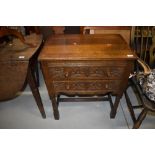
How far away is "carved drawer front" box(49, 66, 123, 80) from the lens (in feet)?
4.45

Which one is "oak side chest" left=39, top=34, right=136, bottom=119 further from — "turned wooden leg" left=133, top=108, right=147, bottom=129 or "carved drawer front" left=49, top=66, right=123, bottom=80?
"turned wooden leg" left=133, top=108, right=147, bottom=129

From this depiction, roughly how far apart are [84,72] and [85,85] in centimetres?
15

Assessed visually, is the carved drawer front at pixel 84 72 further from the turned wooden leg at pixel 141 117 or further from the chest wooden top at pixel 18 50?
the turned wooden leg at pixel 141 117

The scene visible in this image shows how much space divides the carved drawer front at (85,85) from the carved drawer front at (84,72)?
2.3 inches

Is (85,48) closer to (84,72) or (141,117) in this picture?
(84,72)

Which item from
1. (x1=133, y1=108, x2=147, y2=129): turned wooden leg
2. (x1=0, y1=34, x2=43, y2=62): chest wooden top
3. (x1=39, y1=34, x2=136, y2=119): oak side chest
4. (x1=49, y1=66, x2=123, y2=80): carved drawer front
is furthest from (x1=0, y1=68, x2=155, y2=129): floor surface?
(x1=0, y1=34, x2=43, y2=62): chest wooden top

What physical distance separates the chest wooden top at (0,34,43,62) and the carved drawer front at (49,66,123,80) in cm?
25

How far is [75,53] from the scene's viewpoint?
132cm

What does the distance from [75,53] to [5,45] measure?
0.68m

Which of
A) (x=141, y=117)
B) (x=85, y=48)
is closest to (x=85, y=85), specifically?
(x=85, y=48)

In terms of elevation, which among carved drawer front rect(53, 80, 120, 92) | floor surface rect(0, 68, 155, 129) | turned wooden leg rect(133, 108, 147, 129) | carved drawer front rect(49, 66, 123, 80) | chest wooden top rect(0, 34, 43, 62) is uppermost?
chest wooden top rect(0, 34, 43, 62)

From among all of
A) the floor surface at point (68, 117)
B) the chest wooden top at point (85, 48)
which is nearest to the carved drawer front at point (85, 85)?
the chest wooden top at point (85, 48)

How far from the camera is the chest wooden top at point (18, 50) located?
4.52ft
